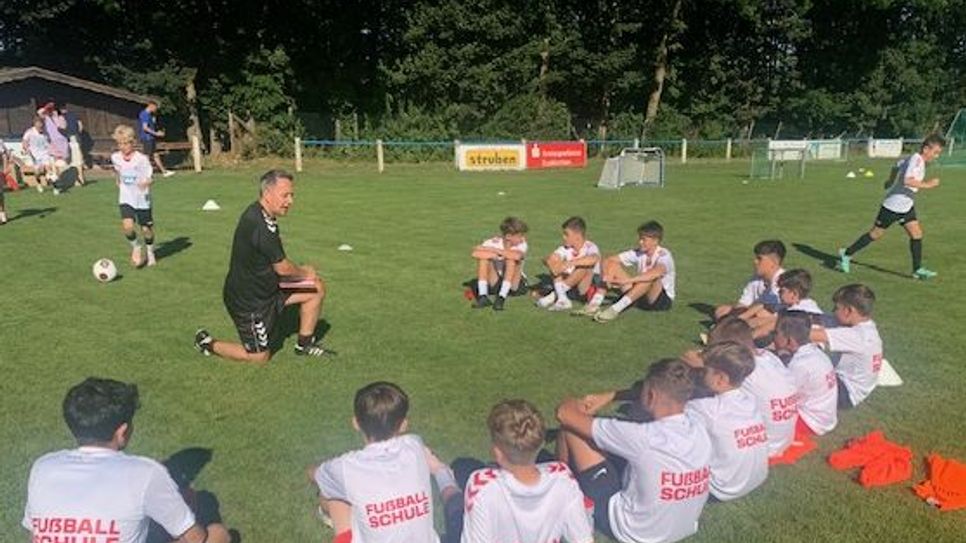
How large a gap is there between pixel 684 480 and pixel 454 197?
1826 cm

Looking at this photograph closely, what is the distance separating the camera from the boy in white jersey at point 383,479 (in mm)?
3750

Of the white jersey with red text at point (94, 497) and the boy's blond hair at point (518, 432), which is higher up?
the boy's blond hair at point (518, 432)

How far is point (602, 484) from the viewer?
15.2ft

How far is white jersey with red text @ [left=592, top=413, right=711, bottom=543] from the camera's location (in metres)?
4.13

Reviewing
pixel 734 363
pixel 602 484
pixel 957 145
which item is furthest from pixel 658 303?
pixel 957 145

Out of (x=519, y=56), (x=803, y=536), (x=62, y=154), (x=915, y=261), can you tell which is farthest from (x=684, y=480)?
(x=519, y=56)

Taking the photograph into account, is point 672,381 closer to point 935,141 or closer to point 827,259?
point 935,141

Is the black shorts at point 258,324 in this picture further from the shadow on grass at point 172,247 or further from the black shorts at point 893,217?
the black shorts at point 893,217

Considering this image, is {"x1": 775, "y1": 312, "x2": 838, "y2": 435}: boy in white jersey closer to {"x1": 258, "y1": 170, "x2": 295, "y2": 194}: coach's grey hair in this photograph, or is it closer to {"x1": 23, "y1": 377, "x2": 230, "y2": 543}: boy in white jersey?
{"x1": 23, "y1": 377, "x2": 230, "y2": 543}: boy in white jersey

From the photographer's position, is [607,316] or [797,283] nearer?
[797,283]

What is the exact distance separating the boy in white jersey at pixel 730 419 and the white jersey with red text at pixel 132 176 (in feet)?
31.7

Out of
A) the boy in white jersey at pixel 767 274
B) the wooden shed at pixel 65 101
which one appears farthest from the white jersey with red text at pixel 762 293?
the wooden shed at pixel 65 101

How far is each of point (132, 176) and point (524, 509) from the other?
9873 mm

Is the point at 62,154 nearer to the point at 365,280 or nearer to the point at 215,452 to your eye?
the point at 365,280
